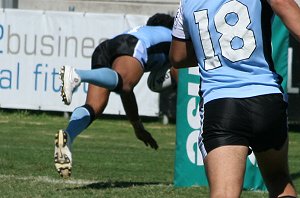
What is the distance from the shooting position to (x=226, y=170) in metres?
4.56

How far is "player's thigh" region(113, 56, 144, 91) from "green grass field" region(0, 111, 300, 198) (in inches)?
32.9

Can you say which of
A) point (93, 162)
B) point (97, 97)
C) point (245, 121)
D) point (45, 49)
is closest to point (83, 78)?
point (97, 97)

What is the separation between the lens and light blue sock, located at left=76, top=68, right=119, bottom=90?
293 inches

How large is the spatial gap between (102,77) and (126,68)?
0.65 m

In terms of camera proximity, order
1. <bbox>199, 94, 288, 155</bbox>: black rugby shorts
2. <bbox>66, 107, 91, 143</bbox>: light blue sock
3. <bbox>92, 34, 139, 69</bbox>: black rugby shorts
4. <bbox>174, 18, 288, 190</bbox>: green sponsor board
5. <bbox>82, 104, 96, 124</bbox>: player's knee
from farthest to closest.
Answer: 1. <bbox>92, 34, 139, 69</bbox>: black rugby shorts
2. <bbox>174, 18, 288, 190</bbox>: green sponsor board
3. <bbox>82, 104, 96, 124</bbox>: player's knee
4. <bbox>66, 107, 91, 143</bbox>: light blue sock
5. <bbox>199, 94, 288, 155</bbox>: black rugby shorts

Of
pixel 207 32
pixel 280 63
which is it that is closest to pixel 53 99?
pixel 280 63

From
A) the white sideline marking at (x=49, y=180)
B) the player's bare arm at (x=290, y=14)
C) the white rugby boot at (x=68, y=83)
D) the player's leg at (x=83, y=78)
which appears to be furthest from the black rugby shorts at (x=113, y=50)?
the player's bare arm at (x=290, y=14)

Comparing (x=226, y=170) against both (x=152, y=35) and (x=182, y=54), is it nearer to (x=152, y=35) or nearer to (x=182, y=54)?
(x=182, y=54)

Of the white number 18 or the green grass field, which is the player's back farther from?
the white number 18

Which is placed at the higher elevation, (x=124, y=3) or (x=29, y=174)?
(x=29, y=174)

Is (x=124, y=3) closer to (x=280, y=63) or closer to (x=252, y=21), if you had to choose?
(x=280, y=63)

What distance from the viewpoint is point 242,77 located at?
479 centimetres

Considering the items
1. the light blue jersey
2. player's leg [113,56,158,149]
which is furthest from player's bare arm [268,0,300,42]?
player's leg [113,56,158,149]

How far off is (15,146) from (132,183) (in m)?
3.78
